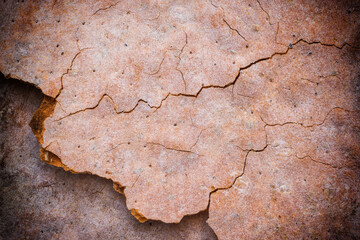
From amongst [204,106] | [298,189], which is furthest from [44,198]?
[298,189]

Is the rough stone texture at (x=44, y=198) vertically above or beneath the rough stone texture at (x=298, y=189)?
beneath

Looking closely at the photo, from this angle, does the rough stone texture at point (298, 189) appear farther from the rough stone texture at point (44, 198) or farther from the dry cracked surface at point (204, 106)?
the rough stone texture at point (44, 198)

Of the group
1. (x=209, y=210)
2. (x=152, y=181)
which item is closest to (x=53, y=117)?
(x=152, y=181)

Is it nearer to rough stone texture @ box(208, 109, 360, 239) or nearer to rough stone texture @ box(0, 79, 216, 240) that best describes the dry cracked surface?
rough stone texture @ box(208, 109, 360, 239)

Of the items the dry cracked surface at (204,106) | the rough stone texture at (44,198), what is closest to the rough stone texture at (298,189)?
the dry cracked surface at (204,106)

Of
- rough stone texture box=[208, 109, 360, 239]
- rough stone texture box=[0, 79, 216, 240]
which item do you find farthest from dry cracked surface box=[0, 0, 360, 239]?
rough stone texture box=[0, 79, 216, 240]

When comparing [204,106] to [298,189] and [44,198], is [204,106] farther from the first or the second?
[44,198]

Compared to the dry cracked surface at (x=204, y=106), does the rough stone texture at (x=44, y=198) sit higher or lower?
lower
